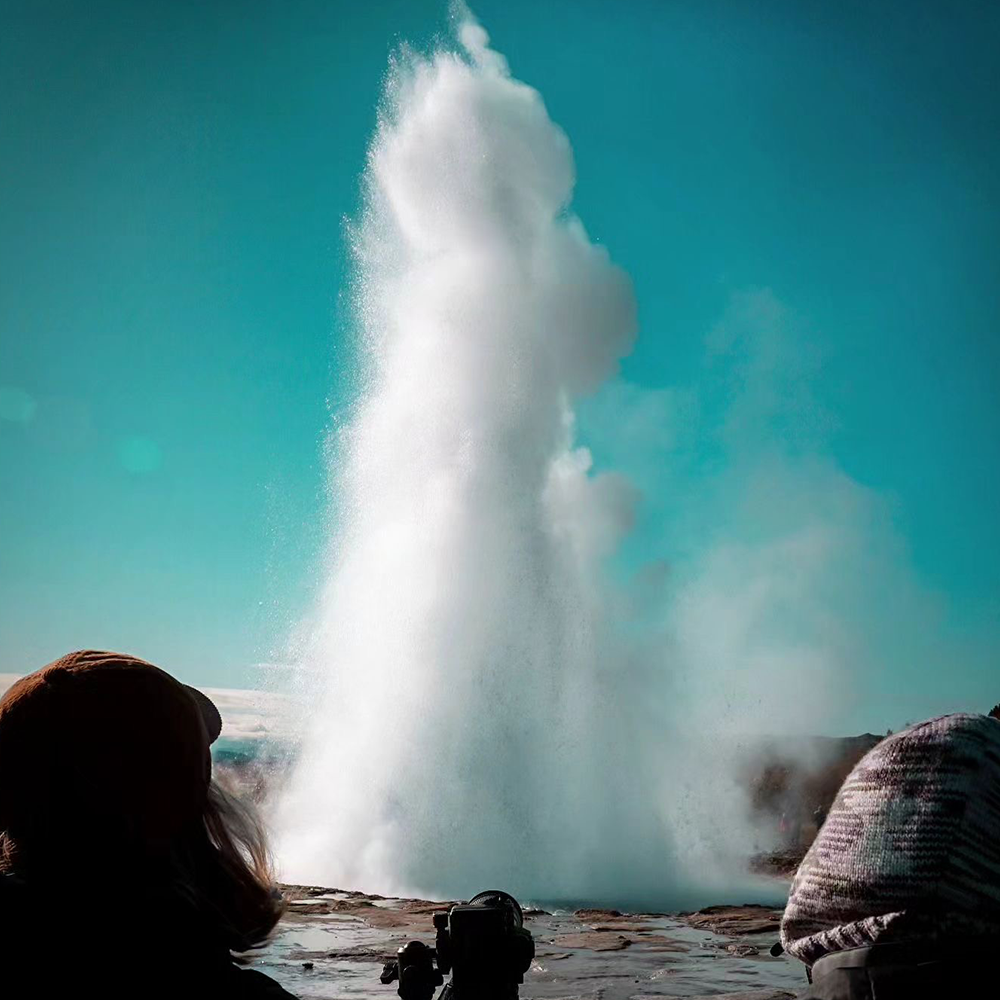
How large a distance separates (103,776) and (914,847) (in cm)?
128

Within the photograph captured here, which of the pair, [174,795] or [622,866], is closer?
[174,795]

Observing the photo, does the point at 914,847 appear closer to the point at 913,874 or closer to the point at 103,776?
the point at 913,874

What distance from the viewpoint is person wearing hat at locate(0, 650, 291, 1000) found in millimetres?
1189

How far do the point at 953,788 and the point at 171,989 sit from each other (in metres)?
1.21

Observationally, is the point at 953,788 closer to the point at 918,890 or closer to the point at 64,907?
the point at 918,890

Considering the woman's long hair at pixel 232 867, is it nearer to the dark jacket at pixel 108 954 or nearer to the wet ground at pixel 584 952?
the dark jacket at pixel 108 954

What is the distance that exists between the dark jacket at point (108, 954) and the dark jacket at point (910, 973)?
810mm

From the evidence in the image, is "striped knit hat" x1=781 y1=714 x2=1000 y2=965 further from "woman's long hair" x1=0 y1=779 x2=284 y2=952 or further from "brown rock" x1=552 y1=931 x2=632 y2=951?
"brown rock" x1=552 y1=931 x2=632 y2=951

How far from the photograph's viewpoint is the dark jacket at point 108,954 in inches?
46.6

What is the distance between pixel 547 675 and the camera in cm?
2212

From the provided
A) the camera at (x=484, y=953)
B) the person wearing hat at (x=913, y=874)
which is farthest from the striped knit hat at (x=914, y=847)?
the camera at (x=484, y=953)

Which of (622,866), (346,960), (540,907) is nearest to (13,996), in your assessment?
(346,960)

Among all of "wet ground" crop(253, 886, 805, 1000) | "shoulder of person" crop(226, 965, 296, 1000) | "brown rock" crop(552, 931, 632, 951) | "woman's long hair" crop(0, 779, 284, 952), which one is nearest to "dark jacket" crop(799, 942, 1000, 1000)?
"shoulder of person" crop(226, 965, 296, 1000)

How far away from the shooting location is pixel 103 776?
1.31 metres
